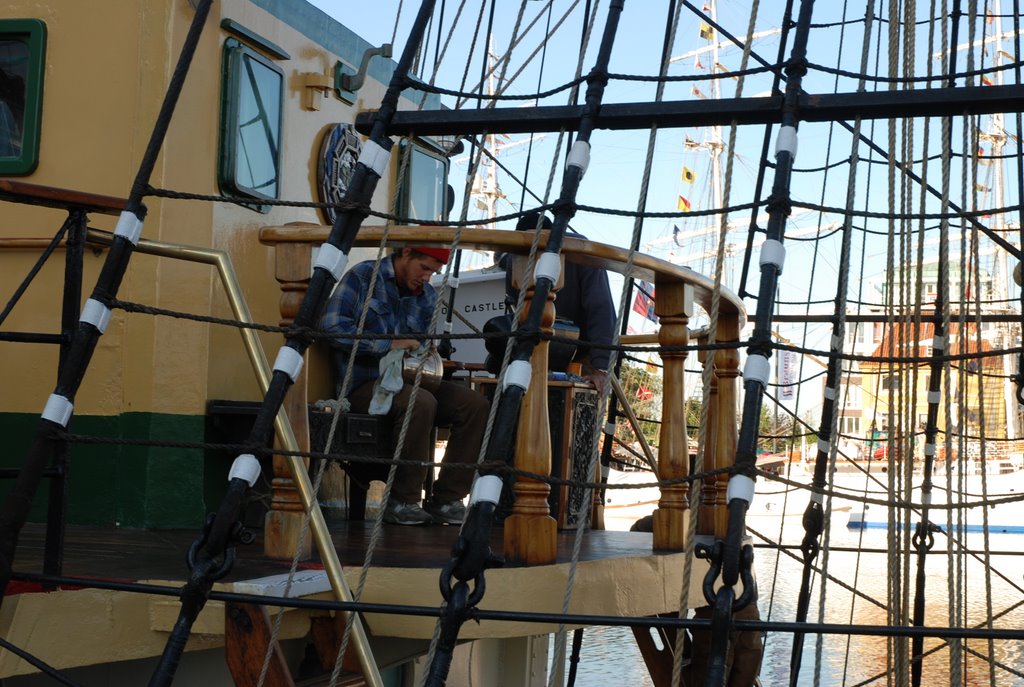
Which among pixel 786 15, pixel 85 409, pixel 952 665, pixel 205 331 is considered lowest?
pixel 952 665

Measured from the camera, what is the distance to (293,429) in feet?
11.1

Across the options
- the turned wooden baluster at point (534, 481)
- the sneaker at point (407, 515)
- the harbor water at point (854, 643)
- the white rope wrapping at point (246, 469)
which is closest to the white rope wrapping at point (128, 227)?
the white rope wrapping at point (246, 469)

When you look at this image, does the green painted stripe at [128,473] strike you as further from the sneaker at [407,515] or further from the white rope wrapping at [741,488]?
the white rope wrapping at [741,488]

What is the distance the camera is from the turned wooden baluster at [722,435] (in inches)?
159

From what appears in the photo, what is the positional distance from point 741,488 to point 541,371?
1.32 meters

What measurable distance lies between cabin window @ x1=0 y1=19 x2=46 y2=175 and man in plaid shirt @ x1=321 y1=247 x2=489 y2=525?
4.36 feet

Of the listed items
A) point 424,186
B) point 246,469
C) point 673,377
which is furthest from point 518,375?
point 424,186

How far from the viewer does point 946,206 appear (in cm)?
238

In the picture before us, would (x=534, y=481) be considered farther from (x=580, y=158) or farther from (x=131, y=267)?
(x=131, y=267)

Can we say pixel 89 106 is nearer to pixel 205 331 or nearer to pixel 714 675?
pixel 205 331

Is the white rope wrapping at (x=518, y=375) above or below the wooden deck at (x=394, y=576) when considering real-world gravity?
above

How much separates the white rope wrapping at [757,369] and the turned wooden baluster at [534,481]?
1.20m

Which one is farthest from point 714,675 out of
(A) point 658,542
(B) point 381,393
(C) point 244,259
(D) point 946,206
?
(C) point 244,259

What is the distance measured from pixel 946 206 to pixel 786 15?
260cm
